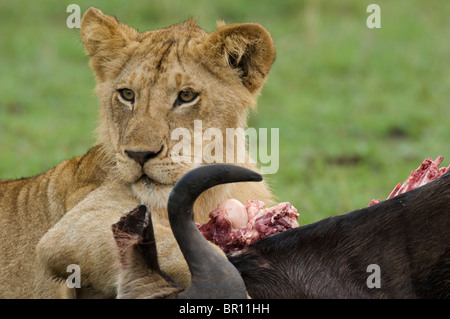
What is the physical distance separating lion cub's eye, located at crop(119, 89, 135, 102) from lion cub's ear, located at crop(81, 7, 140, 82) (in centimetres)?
23

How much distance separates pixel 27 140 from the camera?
8.09 m

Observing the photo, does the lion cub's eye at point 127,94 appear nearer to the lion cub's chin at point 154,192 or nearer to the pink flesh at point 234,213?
the lion cub's chin at point 154,192

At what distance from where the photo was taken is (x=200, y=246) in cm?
280

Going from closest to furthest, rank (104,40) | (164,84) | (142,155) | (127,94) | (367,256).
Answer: (367,256), (142,155), (164,84), (127,94), (104,40)

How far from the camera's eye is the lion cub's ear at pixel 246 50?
410 cm

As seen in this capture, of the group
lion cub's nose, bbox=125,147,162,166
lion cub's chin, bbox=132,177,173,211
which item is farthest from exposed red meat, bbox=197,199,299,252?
lion cub's nose, bbox=125,147,162,166

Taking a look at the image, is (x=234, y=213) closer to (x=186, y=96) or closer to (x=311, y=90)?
(x=186, y=96)

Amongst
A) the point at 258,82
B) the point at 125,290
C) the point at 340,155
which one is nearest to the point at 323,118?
the point at 340,155

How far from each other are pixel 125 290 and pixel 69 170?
1850mm

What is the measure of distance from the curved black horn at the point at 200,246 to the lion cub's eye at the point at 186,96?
1.19m

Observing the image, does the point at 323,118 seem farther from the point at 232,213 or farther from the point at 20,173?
the point at 232,213

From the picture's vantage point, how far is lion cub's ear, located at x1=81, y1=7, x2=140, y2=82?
4367 millimetres

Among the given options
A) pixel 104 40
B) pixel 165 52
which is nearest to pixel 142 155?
pixel 165 52

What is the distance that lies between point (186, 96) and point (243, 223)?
69 centimetres
